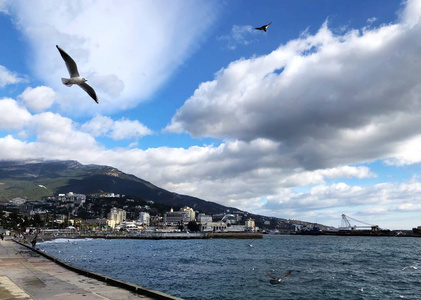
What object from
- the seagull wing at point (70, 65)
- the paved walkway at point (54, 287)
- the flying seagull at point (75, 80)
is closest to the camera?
the seagull wing at point (70, 65)

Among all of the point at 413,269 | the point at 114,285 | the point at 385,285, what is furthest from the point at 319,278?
the point at 114,285

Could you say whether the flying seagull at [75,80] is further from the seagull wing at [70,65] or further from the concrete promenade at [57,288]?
the concrete promenade at [57,288]

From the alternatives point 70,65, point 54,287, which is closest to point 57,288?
point 54,287

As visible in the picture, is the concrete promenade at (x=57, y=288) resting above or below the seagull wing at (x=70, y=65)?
below

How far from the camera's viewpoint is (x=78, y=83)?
938 centimetres

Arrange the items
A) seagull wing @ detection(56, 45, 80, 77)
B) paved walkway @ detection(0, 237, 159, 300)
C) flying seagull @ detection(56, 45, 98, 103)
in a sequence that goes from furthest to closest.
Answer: paved walkway @ detection(0, 237, 159, 300) → flying seagull @ detection(56, 45, 98, 103) → seagull wing @ detection(56, 45, 80, 77)

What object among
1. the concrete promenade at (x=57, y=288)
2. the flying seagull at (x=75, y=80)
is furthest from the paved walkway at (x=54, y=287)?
the flying seagull at (x=75, y=80)

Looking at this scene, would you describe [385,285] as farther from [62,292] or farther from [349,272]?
[62,292]

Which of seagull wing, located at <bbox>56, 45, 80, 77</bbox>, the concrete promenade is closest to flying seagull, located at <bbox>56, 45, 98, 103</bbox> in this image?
seagull wing, located at <bbox>56, 45, 80, 77</bbox>

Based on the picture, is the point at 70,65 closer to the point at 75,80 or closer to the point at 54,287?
the point at 75,80

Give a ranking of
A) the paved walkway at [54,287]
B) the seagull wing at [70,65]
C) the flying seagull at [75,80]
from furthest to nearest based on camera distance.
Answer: the paved walkway at [54,287] < the flying seagull at [75,80] < the seagull wing at [70,65]

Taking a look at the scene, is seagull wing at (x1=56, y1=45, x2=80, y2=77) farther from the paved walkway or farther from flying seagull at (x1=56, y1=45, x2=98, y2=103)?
the paved walkway

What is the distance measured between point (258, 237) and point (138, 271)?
161047 mm

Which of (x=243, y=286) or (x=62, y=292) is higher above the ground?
(x=62, y=292)
